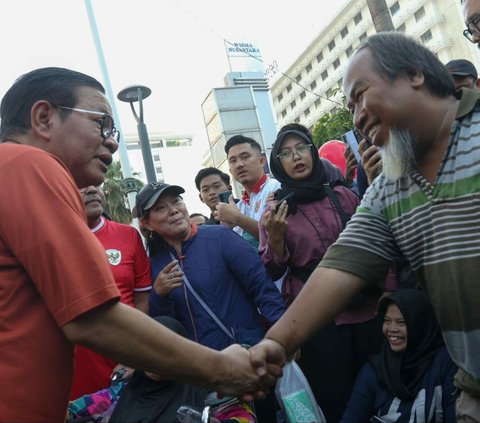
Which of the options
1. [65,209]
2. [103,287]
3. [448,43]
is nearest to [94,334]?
[103,287]

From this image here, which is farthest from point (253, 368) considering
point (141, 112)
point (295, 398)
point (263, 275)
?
point (141, 112)

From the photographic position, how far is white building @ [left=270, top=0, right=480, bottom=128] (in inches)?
1854

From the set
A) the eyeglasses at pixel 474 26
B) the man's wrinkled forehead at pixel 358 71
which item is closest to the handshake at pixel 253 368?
the man's wrinkled forehead at pixel 358 71

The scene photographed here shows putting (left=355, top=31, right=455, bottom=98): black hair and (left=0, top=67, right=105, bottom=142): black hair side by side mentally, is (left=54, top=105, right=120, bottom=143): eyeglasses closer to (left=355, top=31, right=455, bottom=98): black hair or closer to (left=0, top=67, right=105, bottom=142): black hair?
(left=0, top=67, right=105, bottom=142): black hair

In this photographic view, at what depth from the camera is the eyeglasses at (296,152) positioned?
3.76 metres

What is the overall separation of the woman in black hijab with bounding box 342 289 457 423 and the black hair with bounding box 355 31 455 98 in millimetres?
1652

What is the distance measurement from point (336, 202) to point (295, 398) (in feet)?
4.51

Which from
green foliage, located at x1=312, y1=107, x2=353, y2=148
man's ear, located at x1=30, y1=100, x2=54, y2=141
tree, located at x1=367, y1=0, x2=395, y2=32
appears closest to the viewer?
man's ear, located at x1=30, y1=100, x2=54, y2=141

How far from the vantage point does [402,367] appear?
3.16 m


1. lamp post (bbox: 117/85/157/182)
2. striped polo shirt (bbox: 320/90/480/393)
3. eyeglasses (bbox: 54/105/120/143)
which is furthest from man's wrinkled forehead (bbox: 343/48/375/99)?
lamp post (bbox: 117/85/157/182)

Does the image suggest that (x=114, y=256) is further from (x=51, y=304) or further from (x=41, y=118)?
(x=51, y=304)

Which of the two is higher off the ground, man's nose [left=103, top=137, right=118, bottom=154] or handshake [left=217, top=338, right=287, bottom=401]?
man's nose [left=103, top=137, right=118, bottom=154]

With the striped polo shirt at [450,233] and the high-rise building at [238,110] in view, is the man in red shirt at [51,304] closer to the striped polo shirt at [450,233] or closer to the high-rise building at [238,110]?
the striped polo shirt at [450,233]

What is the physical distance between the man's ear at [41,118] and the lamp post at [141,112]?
6.72 m
